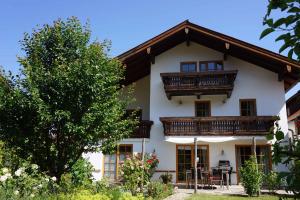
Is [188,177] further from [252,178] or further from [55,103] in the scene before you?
[55,103]

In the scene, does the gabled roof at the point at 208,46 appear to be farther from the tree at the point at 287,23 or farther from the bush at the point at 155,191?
the tree at the point at 287,23

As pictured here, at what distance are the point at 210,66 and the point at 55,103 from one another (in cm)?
1334

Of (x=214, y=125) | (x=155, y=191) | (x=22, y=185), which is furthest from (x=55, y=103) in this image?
(x=214, y=125)

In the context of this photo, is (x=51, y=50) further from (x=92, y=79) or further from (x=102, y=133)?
(x=102, y=133)

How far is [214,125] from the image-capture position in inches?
750

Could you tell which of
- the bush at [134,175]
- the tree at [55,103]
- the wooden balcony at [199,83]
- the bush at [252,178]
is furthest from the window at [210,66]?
the tree at [55,103]

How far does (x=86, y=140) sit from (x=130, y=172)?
119 inches

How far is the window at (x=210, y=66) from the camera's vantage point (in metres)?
20.8

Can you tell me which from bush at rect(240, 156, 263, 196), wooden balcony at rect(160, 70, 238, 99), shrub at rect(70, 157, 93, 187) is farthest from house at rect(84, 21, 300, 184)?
shrub at rect(70, 157, 93, 187)

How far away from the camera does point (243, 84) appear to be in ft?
66.2

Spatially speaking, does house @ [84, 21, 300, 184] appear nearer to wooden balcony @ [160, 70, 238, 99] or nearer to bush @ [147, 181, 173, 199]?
wooden balcony @ [160, 70, 238, 99]

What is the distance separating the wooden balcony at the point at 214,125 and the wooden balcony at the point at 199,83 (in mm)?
1540

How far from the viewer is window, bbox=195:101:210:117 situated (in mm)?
20453

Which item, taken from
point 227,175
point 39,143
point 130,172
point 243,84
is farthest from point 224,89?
point 39,143
